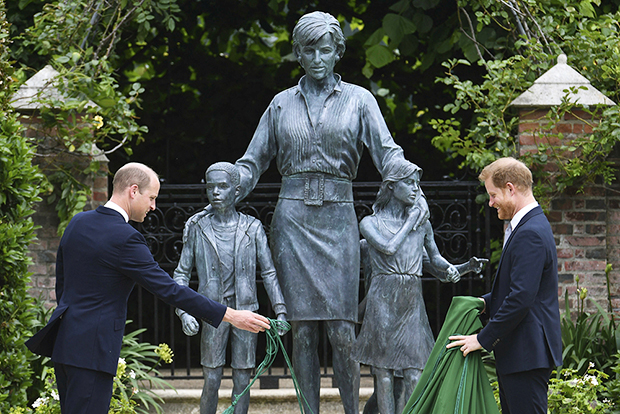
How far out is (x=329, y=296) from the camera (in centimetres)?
439

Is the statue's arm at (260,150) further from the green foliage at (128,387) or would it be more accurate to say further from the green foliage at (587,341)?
the green foliage at (587,341)

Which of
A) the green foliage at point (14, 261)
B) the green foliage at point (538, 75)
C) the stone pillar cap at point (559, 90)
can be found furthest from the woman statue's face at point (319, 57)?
the stone pillar cap at point (559, 90)

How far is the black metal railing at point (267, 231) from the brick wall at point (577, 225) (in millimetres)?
573

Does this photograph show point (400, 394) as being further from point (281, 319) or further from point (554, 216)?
point (554, 216)

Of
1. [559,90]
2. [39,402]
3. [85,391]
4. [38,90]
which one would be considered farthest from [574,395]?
[38,90]

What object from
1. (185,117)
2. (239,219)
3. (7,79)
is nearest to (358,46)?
(185,117)

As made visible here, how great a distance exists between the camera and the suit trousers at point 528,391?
3418 mm

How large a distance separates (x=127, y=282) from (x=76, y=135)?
3.09 metres

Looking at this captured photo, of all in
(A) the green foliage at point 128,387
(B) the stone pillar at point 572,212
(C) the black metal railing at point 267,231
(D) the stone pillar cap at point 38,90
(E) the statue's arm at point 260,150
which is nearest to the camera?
(E) the statue's arm at point 260,150

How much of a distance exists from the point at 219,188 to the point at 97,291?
1.00 meters

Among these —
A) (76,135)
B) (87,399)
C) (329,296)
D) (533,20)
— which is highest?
(533,20)

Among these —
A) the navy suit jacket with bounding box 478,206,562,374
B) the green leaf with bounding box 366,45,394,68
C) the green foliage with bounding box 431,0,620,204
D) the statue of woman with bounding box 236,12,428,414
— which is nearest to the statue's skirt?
the statue of woman with bounding box 236,12,428,414

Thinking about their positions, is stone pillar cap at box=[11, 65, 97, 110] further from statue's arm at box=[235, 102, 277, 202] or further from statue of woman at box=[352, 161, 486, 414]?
statue of woman at box=[352, 161, 486, 414]

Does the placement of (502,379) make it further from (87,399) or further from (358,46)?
(358,46)
